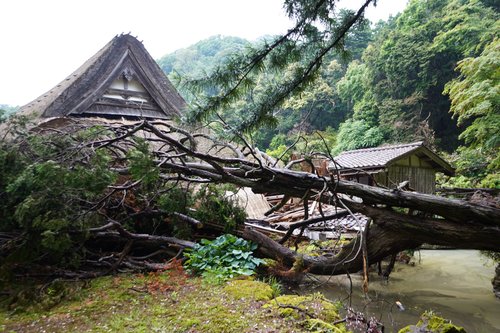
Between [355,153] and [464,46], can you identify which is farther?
[464,46]

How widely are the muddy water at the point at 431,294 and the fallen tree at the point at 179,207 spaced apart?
949 millimetres

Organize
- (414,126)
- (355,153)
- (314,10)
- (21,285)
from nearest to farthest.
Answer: (314,10)
(21,285)
(355,153)
(414,126)

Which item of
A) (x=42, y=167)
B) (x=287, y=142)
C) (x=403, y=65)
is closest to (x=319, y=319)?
(x=42, y=167)

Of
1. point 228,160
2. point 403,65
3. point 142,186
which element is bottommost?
point 142,186

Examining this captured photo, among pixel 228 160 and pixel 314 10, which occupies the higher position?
pixel 314 10

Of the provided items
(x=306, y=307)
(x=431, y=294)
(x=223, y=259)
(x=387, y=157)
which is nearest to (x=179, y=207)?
(x=223, y=259)

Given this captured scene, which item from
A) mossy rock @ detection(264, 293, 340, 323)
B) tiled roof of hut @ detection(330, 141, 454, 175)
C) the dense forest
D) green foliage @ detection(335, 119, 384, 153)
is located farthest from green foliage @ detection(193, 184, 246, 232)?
green foliage @ detection(335, 119, 384, 153)

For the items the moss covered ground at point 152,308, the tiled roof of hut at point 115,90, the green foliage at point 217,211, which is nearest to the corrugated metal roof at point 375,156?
the green foliage at point 217,211

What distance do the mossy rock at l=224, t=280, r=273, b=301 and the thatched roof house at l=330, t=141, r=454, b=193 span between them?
8.39m

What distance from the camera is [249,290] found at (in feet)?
11.6

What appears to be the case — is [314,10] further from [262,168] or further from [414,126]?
[414,126]

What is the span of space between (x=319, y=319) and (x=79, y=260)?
11.1ft

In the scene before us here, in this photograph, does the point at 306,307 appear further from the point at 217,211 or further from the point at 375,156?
the point at 375,156

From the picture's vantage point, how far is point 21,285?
13.0 feet
